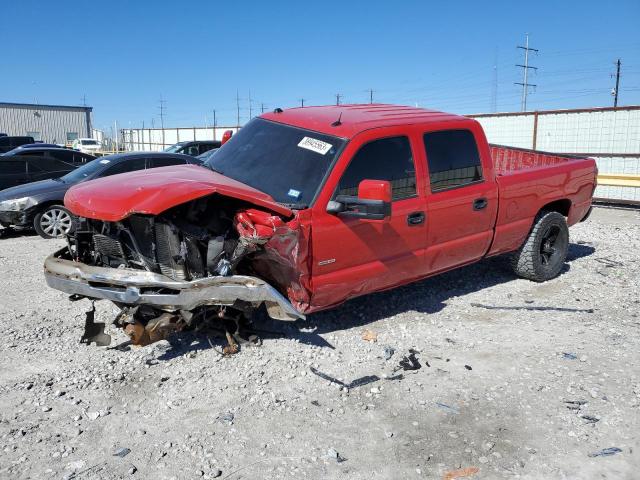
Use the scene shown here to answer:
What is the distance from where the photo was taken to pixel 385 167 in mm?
4516

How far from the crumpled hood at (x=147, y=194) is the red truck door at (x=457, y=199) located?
63.3 inches

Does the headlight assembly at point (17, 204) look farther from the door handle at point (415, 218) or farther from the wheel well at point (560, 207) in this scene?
the wheel well at point (560, 207)

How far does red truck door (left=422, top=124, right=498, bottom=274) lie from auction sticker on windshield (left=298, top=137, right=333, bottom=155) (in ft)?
3.20

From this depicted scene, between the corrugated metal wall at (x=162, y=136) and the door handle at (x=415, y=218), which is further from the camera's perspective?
the corrugated metal wall at (x=162, y=136)

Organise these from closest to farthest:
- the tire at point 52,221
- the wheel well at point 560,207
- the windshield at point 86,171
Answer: the wheel well at point 560,207 → the tire at point 52,221 → the windshield at point 86,171

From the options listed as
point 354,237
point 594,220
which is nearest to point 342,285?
point 354,237

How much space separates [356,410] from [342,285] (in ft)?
3.61

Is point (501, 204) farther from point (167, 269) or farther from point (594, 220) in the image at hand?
point (594, 220)

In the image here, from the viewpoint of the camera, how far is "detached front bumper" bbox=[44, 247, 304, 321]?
3.68 metres

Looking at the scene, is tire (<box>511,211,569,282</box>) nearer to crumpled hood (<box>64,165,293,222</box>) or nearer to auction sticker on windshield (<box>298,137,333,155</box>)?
auction sticker on windshield (<box>298,137,333,155</box>)

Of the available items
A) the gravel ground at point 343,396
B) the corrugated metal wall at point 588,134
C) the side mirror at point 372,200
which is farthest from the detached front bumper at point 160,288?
the corrugated metal wall at point 588,134

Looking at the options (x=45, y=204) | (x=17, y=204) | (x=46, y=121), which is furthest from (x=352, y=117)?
(x=46, y=121)

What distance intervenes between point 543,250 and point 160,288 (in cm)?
460

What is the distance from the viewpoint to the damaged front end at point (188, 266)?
12.2 feet
